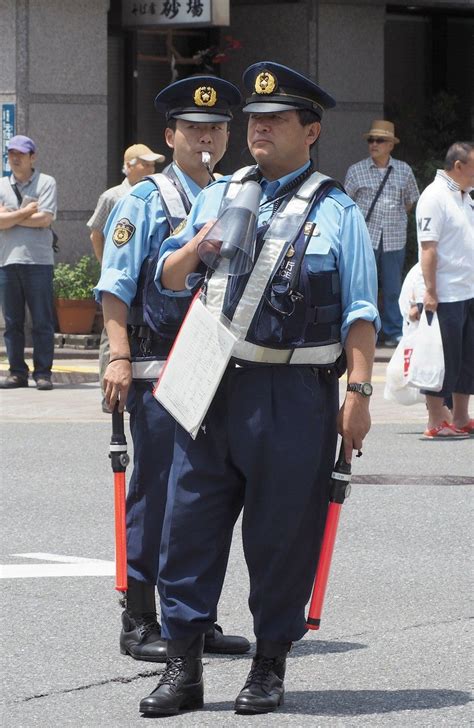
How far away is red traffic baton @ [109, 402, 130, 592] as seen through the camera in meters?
5.73

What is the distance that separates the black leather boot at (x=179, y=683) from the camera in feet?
17.1

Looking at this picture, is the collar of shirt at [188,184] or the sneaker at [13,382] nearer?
the collar of shirt at [188,184]

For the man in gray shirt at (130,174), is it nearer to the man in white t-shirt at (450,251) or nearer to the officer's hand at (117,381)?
the man in white t-shirt at (450,251)

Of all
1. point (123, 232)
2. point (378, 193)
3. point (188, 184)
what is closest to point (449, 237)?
point (188, 184)

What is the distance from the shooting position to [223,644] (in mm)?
6043

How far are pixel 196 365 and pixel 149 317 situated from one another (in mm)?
649

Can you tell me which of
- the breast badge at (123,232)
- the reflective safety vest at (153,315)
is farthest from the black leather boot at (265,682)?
the breast badge at (123,232)

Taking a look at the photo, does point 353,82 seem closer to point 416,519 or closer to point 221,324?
point 416,519

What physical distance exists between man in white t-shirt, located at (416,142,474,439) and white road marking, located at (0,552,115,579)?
13.6ft

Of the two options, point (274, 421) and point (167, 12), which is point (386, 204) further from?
point (274, 421)

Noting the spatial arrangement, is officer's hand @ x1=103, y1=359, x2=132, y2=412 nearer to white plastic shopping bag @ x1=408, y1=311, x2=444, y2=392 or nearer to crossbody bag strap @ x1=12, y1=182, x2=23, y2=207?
white plastic shopping bag @ x1=408, y1=311, x2=444, y2=392

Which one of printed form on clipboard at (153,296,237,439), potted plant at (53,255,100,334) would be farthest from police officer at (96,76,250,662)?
potted plant at (53,255,100,334)

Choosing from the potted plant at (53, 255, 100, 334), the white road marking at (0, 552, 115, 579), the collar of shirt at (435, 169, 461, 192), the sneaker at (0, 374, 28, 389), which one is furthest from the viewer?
the potted plant at (53, 255, 100, 334)

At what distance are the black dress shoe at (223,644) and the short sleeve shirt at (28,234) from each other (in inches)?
324
